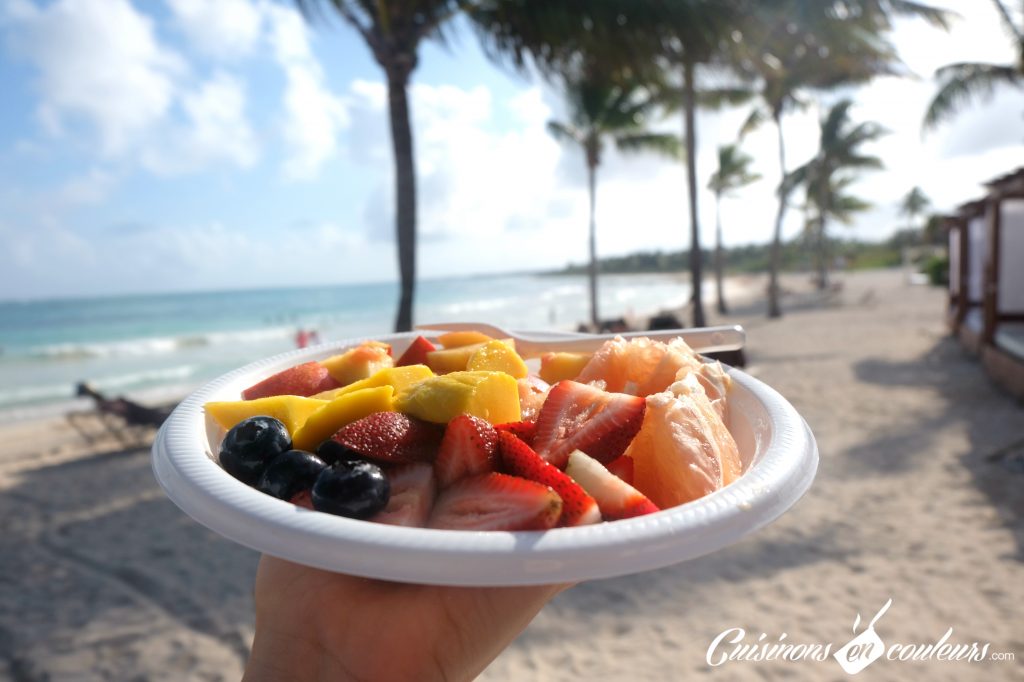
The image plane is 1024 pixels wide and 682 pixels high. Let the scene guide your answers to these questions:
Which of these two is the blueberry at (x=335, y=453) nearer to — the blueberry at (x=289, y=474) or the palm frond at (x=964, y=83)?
the blueberry at (x=289, y=474)

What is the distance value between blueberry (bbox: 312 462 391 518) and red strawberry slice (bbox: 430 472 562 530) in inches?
4.6

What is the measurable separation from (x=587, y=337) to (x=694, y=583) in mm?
3187

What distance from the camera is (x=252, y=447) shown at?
112 cm

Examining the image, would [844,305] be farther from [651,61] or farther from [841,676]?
[841,676]

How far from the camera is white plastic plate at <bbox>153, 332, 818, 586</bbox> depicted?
75 centimetres

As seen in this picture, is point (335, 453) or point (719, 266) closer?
point (335, 453)

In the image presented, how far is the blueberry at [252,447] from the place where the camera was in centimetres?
110

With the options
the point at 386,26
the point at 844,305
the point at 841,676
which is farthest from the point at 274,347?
the point at 841,676

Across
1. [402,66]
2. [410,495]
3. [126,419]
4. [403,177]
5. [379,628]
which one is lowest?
[126,419]

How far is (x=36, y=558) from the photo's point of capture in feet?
16.2

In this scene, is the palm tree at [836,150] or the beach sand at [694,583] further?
the palm tree at [836,150]

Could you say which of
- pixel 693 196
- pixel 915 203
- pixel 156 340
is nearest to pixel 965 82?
pixel 693 196

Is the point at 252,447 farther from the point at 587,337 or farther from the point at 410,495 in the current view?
the point at 587,337

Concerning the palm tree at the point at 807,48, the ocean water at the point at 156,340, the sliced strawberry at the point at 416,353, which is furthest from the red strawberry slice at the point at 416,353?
the palm tree at the point at 807,48
